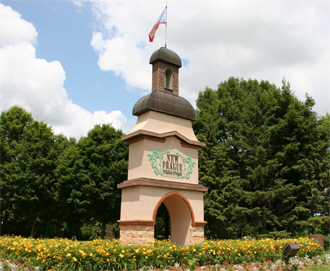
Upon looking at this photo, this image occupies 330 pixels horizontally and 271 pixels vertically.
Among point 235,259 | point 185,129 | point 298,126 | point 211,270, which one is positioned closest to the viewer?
point 211,270

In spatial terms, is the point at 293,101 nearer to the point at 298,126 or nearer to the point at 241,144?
the point at 298,126

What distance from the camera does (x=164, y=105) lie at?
51.4 ft

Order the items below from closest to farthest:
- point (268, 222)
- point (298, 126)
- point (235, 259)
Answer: point (235, 259) → point (268, 222) → point (298, 126)

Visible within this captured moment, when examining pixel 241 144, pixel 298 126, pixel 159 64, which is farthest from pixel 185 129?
pixel 298 126

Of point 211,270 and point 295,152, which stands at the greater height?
point 295,152

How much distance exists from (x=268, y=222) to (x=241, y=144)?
634 cm

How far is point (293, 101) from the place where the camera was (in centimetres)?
2522

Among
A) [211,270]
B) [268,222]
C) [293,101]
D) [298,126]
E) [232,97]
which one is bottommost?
[211,270]

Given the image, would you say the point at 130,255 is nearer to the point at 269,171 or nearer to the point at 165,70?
the point at 165,70

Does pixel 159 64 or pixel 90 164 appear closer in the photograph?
pixel 159 64

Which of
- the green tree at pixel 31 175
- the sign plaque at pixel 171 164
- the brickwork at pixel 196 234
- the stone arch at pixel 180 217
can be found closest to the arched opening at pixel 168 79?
the sign plaque at pixel 171 164

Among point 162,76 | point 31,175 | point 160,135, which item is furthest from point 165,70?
point 31,175

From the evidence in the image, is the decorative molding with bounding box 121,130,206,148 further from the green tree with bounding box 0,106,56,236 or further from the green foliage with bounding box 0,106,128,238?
the green tree with bounding box 0,106,56,236

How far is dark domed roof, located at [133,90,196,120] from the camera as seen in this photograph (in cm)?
1537
